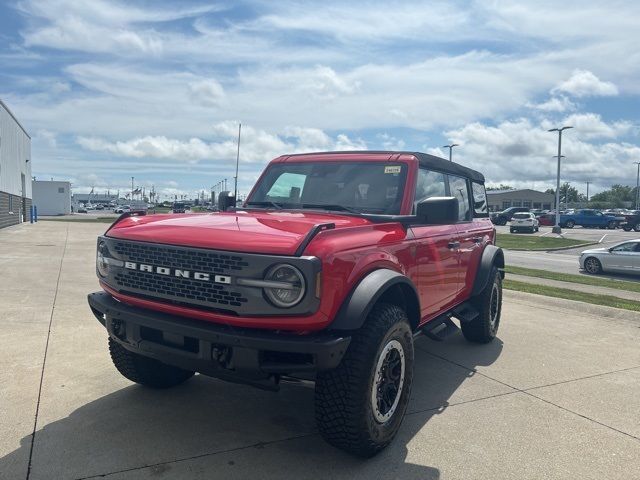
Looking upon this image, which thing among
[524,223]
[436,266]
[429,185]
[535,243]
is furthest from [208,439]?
[524,223]

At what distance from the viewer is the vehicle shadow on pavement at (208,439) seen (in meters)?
3.06

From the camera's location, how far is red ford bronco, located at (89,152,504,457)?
2859mm

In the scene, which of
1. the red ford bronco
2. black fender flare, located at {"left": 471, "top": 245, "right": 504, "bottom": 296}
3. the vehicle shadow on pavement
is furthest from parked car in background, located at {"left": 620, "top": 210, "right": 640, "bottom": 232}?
the red ford bronco

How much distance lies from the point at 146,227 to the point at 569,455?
309cm

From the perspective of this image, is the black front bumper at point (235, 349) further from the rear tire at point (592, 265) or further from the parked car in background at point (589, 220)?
the parked car in background at point (589, 220)

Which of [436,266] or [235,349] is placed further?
[436,266]

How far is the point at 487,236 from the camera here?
5.98 m

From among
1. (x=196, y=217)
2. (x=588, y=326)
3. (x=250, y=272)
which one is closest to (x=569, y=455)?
(x=250, y=272)

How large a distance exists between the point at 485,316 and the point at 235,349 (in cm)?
365

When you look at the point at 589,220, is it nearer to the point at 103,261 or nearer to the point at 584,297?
the point at 584,297

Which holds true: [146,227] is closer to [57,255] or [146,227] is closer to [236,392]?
[236,392]

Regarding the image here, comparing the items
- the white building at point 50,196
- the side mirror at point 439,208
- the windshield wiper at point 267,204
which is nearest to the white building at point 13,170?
the white building at point 50,196

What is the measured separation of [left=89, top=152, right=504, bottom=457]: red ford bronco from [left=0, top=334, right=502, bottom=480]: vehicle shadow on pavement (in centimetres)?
18

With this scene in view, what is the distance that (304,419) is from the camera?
12.5 ft
